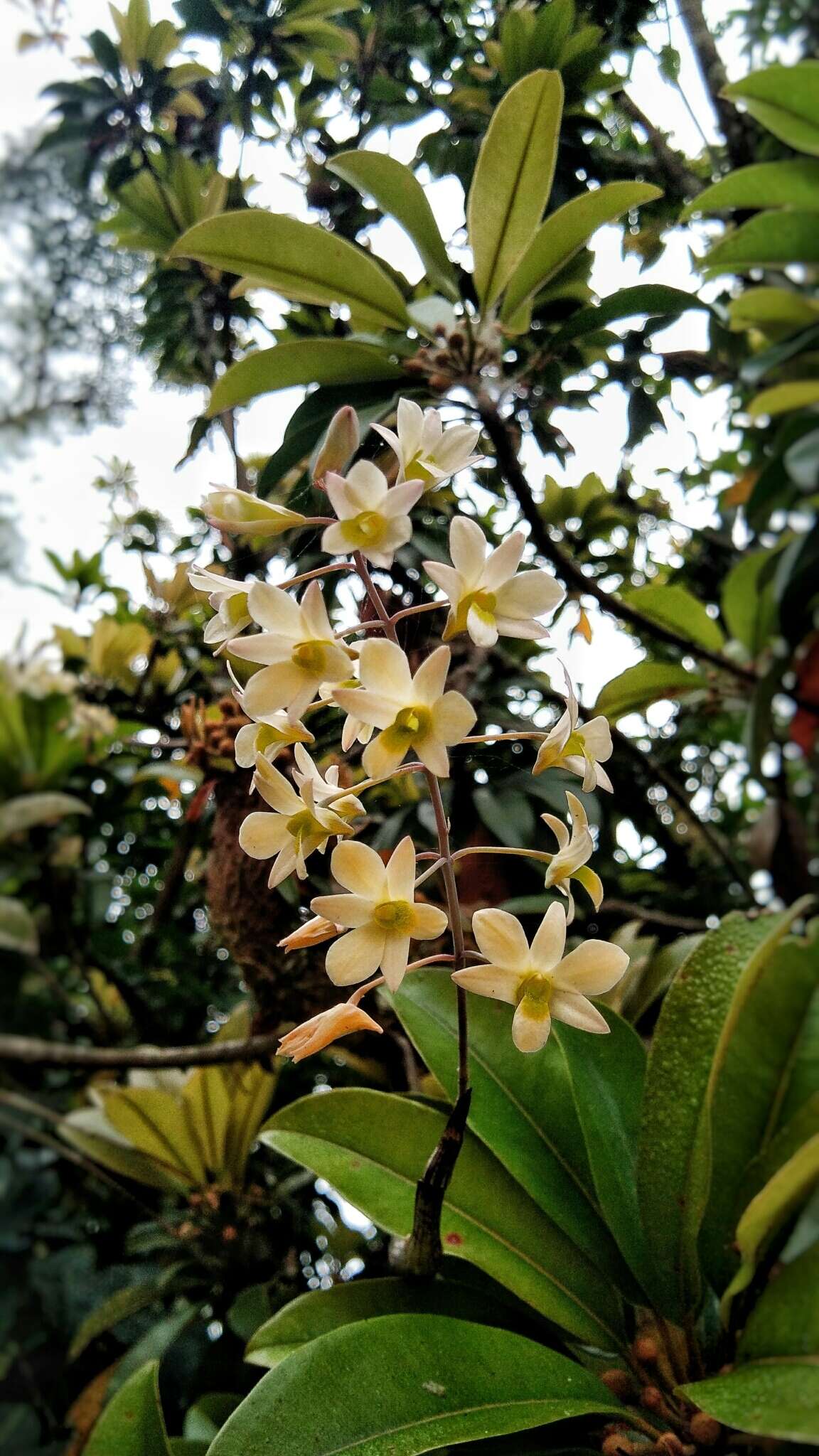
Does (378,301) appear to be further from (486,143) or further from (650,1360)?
(650,1360)

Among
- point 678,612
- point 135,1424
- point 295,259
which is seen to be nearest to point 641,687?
point 678,612

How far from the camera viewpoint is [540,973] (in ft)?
1.12

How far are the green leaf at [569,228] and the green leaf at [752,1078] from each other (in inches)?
17.3

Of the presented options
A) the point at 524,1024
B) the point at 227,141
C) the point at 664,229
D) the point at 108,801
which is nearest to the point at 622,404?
the point at 664,229

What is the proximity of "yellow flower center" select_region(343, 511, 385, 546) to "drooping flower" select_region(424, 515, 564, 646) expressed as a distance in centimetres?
3

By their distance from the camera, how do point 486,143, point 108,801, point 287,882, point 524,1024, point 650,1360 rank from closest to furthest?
point 524,1024, point 650,1360, point 486,143, point 287,882, point 108,801

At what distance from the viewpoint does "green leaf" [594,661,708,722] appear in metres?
0.60

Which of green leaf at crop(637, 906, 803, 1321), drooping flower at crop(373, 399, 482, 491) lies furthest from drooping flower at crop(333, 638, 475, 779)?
green leaf at crop(637, 906, 803, 1321)

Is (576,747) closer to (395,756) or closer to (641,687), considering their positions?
(395,756)

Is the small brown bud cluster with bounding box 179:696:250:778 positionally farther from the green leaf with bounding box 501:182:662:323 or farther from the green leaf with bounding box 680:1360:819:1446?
the green leaf with bounding box 680:1360:819:1446

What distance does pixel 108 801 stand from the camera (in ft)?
3.70

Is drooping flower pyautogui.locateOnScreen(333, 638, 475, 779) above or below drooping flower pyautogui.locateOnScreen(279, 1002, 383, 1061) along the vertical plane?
above

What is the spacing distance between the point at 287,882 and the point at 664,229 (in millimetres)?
605

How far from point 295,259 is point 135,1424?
65 centimetres
